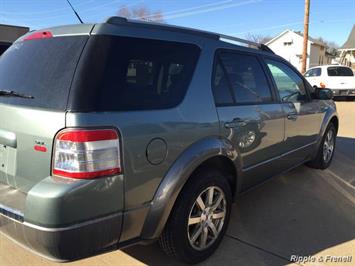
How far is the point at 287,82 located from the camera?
458cm

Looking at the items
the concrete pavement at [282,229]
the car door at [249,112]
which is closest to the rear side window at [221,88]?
the car door at [249,112]

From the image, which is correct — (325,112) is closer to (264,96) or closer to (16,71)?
(264,96)

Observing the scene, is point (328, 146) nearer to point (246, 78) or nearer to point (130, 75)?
point (246, 78)

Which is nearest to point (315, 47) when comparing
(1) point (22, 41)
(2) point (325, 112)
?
(2) point (325, 112)

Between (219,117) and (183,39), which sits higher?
(183,39)

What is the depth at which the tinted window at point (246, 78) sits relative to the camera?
11.4ft

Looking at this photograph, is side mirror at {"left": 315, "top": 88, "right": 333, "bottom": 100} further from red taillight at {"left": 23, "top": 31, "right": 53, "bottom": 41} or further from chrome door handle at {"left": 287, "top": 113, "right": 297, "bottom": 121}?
red taillight at {"left": 23, "top": 31, "right": 53, "bottom": 41}

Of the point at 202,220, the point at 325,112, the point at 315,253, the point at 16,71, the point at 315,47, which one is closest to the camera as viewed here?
the point at 16,71

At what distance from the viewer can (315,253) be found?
131 inches

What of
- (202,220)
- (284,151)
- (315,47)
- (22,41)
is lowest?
(202,220)

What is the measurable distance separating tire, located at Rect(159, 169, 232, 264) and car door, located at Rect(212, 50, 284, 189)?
15.3 inches

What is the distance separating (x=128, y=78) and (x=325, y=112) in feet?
12.7

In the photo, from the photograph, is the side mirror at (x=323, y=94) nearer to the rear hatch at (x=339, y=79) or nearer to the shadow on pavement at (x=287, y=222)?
the shadow on pavement at (x=287, y=222)

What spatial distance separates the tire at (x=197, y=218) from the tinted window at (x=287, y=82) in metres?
1.55
